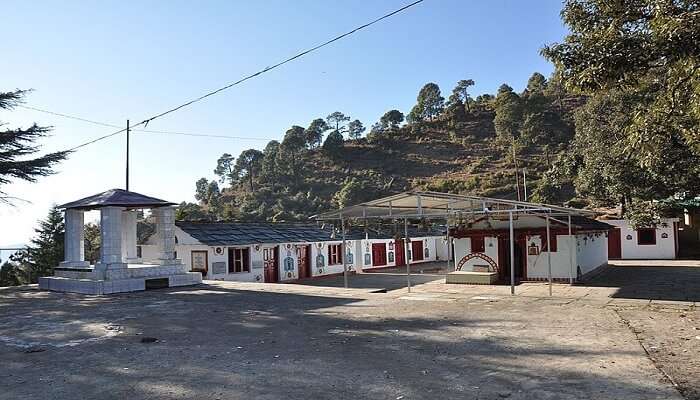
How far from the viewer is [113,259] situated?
17781 mm

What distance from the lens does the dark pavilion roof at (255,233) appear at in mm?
23875

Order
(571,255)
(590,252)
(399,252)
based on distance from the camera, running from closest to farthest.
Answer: (571,255) < (590,252) < (399,252)

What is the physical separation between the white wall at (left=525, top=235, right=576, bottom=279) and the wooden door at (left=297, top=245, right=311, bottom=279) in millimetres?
11985

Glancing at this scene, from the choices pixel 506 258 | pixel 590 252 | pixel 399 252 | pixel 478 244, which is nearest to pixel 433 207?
pixel 478 244

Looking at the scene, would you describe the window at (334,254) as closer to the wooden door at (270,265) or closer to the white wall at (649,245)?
the wooden door at (270,265)

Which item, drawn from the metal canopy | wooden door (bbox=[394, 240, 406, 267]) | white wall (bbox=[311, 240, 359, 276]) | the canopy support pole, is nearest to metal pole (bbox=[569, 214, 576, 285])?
the canopy support pole

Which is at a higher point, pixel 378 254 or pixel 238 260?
pixel 238 260

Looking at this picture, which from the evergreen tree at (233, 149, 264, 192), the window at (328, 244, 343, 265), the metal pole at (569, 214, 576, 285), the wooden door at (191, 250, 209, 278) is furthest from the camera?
the evergreen tree at (233, 149, 264, 192)

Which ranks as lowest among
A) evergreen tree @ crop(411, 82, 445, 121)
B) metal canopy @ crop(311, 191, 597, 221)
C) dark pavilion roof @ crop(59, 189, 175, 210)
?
metal canopy @ crop(311, 191, 597, 221)

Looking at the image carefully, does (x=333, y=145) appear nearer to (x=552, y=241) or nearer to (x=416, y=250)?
(x=416, y=250)

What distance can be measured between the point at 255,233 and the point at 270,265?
1.80 meters

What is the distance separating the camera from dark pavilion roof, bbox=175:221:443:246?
23.9 m

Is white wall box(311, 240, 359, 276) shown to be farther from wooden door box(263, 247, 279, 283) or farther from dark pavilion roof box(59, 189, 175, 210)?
dark pavilion roof box(59, 189, 175, 210)

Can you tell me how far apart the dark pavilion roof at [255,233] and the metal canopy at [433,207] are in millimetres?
7690
